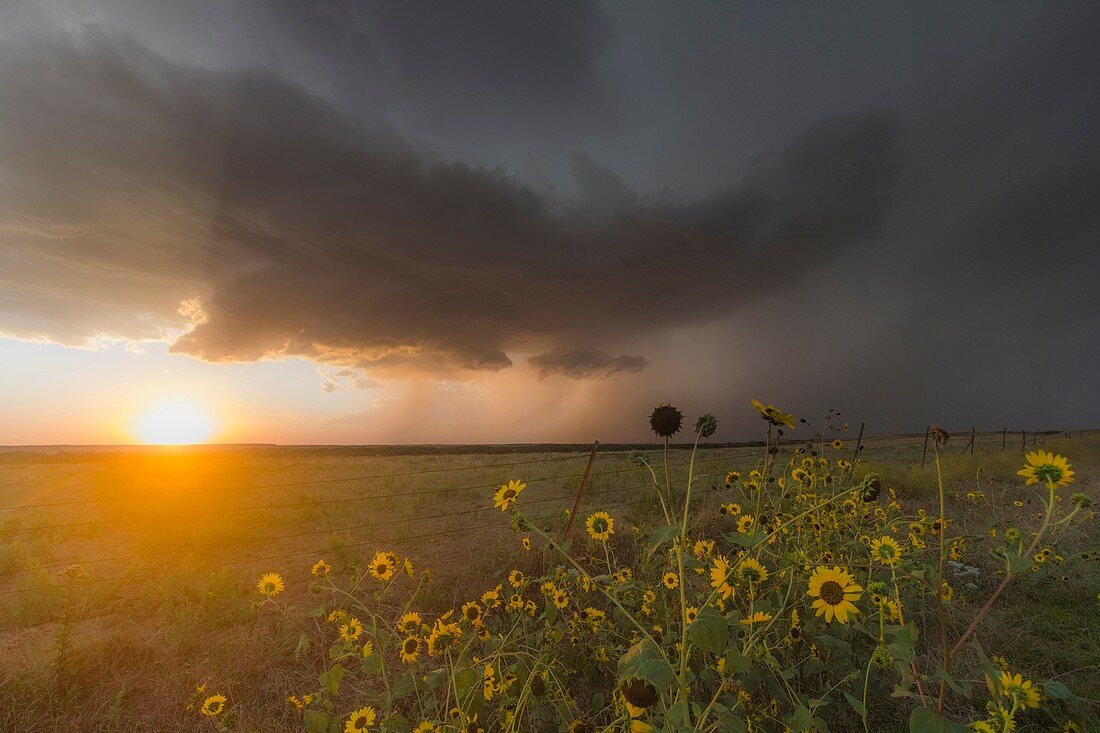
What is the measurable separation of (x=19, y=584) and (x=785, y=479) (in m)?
10.4

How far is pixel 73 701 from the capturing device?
4.18 meters

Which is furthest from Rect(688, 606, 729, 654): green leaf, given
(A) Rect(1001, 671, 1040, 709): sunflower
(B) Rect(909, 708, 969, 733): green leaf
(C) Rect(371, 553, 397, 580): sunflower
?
(C) Rect(371, 553, 397, 580): sunflower

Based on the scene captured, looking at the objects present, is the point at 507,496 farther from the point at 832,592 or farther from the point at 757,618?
the point at 832,592

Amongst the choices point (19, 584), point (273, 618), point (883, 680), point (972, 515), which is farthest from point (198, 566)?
point (972, 515)

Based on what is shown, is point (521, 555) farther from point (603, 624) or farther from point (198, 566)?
point (198, 566)

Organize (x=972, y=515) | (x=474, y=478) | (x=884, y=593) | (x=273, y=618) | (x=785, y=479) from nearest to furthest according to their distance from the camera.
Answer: (x=884, y=593) → (x=785, y=479) → (x=273, y=618) → (x=972, y=515) → (x=474, y=478)

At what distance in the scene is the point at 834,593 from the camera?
231cm

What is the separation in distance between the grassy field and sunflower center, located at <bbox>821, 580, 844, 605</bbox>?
1605 millimetres

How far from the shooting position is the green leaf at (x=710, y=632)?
170 centimetres

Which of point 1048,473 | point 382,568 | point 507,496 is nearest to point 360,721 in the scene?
point 382,568

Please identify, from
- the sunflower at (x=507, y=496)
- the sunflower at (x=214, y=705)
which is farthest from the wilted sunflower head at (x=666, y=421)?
the sunflower at (x=214, y=705)

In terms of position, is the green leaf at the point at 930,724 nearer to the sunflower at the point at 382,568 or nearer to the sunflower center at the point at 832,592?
the sunflower center at the point at 832,592

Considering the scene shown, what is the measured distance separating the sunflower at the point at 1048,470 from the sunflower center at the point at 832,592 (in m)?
0.87

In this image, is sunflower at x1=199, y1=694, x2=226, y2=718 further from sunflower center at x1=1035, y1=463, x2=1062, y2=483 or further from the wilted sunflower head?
sunflower center at x1=1035, y1=463, x2=1062, y2=483
